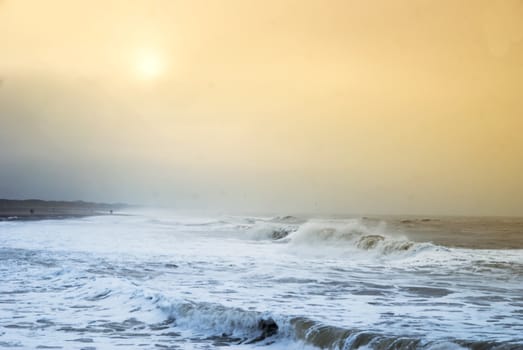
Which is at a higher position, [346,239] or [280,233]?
[346,239]

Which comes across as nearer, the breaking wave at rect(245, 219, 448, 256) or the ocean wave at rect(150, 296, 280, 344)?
the ocean wave at rect(150, 296, 280, 344)

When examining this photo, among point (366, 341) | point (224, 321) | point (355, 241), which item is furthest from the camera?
point (355, 241)

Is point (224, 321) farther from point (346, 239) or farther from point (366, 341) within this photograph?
point (346, 239)

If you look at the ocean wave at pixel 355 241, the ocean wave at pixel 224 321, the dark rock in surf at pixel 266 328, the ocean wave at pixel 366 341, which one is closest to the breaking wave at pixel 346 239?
the ocean wave at pixel 355 241

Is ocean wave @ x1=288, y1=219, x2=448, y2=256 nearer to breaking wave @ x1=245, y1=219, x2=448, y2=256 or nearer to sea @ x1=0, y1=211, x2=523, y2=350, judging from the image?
breaking wave @ x1=245, y1=219, x2=448, y2=256

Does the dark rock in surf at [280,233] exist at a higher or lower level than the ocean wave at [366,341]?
lower

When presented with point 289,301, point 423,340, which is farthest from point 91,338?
point 423,340

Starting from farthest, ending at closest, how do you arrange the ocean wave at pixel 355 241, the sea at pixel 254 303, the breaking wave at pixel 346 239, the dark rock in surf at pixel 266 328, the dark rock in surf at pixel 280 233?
the dark rock in surf at pixel 280 233 → the breaking wave at pixel 346 239 → the ocean wave at pixel 355 241 → the dark rock in surf at pixel 266 328 → the sea at pixel 254 303

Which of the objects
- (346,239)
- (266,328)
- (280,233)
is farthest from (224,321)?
(280,233)

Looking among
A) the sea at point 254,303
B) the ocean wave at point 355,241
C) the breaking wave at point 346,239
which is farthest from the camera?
the breaking wave at point 346,239

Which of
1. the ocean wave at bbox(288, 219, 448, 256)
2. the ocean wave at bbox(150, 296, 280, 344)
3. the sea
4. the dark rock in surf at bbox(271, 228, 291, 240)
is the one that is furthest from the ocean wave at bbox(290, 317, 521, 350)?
Result: the dark rock in surf at bbox(271, 228, 291, 240)

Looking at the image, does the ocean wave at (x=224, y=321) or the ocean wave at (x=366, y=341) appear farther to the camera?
the ocean wave at (x=224, y=321)

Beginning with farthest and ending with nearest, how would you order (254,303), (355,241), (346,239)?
(346,239), (355,241), (254,303)

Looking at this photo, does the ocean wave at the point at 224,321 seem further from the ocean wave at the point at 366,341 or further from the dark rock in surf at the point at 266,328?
the ocean wave at the point at 366,341
